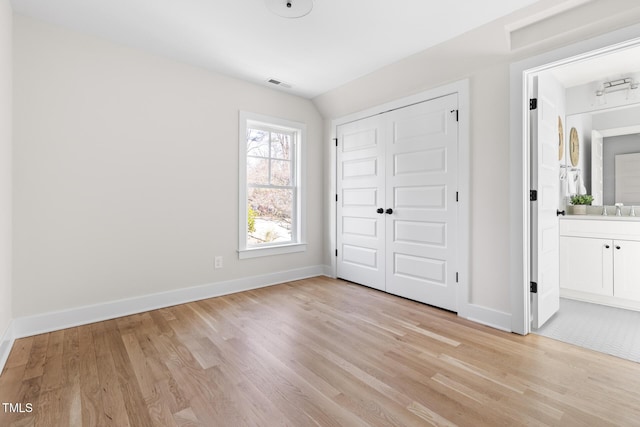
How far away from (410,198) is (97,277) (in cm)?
313

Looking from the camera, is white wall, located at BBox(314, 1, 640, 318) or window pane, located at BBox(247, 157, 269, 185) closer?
white wall, located at BBox(314, 1, 640, 318)

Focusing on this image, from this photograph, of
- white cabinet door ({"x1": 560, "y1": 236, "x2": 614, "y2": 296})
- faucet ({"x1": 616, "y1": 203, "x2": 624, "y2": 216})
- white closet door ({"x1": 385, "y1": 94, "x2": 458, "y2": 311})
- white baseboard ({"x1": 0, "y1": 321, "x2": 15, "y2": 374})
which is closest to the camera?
white baseboard ({"x1": 0, "y1": 321, "x2": 15, "y2": 374})

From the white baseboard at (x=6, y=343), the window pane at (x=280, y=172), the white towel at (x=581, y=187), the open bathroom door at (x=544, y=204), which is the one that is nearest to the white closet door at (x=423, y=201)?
the open bathroom door at (x=544, y=204)

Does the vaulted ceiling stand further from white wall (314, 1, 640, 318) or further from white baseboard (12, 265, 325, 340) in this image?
white baseboard (12, 265, 325, 340)

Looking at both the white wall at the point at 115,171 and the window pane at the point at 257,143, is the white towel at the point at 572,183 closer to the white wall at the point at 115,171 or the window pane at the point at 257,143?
the window pane at the point at 257,143

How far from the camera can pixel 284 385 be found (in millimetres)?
1720

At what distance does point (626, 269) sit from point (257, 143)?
13.8 feet

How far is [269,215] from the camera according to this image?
3.94m

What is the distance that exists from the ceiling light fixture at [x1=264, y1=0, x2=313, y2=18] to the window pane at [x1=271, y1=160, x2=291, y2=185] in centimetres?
192

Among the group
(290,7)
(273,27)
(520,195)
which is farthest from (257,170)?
(520,195)

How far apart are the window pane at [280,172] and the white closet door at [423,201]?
139cm

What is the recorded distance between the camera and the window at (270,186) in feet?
11.8

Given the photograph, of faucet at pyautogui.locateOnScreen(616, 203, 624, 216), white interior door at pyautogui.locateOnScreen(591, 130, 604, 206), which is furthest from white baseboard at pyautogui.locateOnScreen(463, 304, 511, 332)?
white interior door at pyautogui.locateOnScreen(591, 130, 604, 206)

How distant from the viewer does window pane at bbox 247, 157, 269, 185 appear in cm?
371
